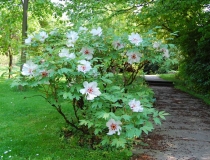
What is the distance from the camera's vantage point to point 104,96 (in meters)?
2.59

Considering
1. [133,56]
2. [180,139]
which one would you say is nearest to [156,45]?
[133,56]

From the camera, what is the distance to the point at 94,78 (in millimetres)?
2826

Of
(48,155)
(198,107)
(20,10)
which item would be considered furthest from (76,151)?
(20,10)

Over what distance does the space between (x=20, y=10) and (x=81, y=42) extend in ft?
25.3

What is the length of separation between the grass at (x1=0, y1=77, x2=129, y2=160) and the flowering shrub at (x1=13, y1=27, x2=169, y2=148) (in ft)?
0.89

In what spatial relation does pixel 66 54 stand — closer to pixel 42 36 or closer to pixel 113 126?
pixel 42 36

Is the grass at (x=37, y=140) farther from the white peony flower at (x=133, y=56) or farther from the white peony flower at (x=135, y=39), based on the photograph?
the white peony flower at (x=135, y=39)

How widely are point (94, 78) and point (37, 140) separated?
1.54 metres

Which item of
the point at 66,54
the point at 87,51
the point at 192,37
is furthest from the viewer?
the point at 192,37

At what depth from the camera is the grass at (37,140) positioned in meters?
3.16

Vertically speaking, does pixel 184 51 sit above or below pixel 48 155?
above

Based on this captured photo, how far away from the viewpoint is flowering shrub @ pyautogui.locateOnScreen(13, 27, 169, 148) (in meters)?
2.56

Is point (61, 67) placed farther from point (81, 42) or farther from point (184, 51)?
point (184, 51)

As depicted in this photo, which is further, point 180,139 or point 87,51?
point 180,139
